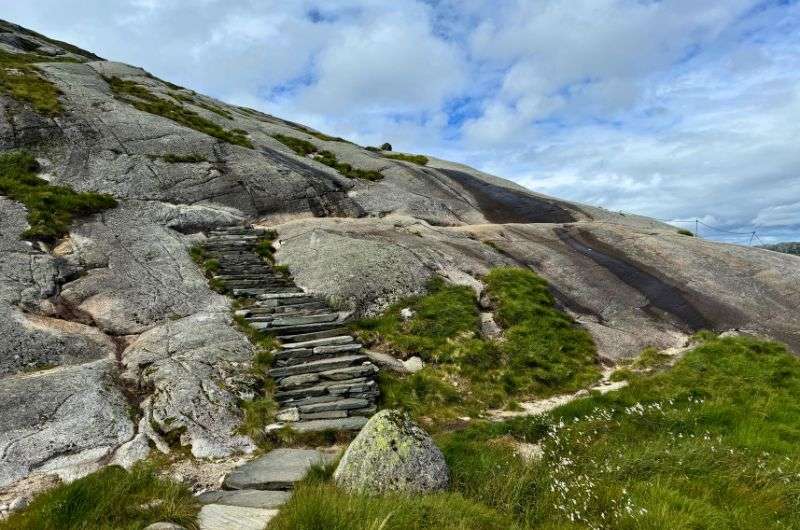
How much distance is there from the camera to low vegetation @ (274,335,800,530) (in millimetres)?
7746

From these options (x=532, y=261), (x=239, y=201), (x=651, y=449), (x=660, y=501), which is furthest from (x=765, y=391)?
(x=239, y=201)

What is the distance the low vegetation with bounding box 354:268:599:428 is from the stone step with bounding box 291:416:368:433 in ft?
5.45

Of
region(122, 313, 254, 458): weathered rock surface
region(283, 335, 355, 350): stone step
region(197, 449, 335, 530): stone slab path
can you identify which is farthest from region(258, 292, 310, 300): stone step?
region(197, 449, 335, 530): stone slab path

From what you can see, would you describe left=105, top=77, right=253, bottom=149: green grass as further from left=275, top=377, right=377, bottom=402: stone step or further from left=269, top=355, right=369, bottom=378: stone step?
left=275, top=377, right=377, bottom=402: stone step

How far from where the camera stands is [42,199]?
2288 centimetres

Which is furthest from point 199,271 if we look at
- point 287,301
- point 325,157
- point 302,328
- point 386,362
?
point 325,157

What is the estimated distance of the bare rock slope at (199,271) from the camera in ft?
40.2

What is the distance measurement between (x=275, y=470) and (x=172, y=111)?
4230cm

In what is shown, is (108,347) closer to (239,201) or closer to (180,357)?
(180,357)

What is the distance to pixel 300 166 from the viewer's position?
123ft

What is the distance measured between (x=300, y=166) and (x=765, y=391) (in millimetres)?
31564

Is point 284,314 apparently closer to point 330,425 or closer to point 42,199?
point 330,425

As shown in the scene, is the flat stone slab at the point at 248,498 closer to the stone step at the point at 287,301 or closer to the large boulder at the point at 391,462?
the large boulder at the point at 391,462

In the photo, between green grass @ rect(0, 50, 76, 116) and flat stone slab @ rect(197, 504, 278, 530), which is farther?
green grass @ rect(0, 50, 76, 116)
